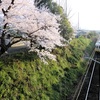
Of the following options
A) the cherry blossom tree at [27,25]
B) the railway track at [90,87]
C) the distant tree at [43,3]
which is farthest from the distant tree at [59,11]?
the cherry blossom tree at [27,25]

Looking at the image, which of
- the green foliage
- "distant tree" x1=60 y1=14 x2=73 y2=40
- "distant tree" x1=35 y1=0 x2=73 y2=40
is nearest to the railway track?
"distant tree" x1=60 y1=14 x2=73 y2=40

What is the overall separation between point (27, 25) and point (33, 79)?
10.3 ft

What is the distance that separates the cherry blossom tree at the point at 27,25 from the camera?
39.5 ft

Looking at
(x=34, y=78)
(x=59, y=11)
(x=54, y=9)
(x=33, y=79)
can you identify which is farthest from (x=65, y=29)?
(x=33, y=79)

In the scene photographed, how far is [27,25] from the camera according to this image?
12781 millimetres

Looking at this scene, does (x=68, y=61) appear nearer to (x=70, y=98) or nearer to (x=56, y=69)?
(x=56, y=69)

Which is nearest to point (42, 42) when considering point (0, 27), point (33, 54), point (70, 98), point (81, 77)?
point (33, 54)

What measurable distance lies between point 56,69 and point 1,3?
264 inches

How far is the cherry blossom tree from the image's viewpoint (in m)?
12.0

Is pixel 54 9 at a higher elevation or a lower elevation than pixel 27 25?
higher

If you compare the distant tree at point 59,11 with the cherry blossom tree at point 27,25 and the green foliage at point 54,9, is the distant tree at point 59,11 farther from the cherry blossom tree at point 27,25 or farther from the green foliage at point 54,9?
the cherry blossom tree at point 27,25

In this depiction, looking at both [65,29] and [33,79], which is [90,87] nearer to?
[33,79]

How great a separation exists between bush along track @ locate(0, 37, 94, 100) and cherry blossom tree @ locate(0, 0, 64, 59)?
91 centimetres

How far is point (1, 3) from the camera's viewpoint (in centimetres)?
1193
